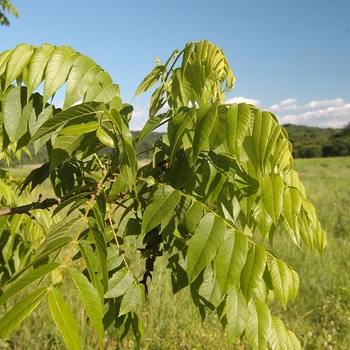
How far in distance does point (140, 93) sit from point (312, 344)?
3541 mm

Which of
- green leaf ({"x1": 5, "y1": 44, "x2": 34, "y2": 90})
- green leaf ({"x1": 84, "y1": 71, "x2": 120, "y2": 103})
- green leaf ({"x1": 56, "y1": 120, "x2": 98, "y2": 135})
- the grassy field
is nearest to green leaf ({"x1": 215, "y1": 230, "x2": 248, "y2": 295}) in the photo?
green leaf ({"x1": 56, "y1": 120, "x2": 98, "y2": 135})

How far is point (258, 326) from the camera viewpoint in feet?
3.88

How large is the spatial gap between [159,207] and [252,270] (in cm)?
32

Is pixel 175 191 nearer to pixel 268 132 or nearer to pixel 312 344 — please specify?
pixel 268 132

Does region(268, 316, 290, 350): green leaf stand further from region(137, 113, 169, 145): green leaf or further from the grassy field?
the grassy field

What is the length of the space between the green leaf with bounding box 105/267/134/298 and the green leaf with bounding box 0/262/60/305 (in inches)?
12.3

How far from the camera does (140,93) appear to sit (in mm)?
1589

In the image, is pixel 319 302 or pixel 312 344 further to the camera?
pixel 319 302

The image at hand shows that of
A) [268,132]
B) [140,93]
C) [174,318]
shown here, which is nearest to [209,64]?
[140,93]

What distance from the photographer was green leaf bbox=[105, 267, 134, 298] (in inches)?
44.6

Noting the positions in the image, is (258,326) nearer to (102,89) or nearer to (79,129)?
(79,129)

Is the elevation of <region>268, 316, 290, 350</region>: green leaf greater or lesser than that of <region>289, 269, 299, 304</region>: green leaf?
lesser

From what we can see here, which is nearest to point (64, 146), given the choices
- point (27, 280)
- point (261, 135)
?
point (27, 280)

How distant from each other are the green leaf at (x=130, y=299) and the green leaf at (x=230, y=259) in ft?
1.02
